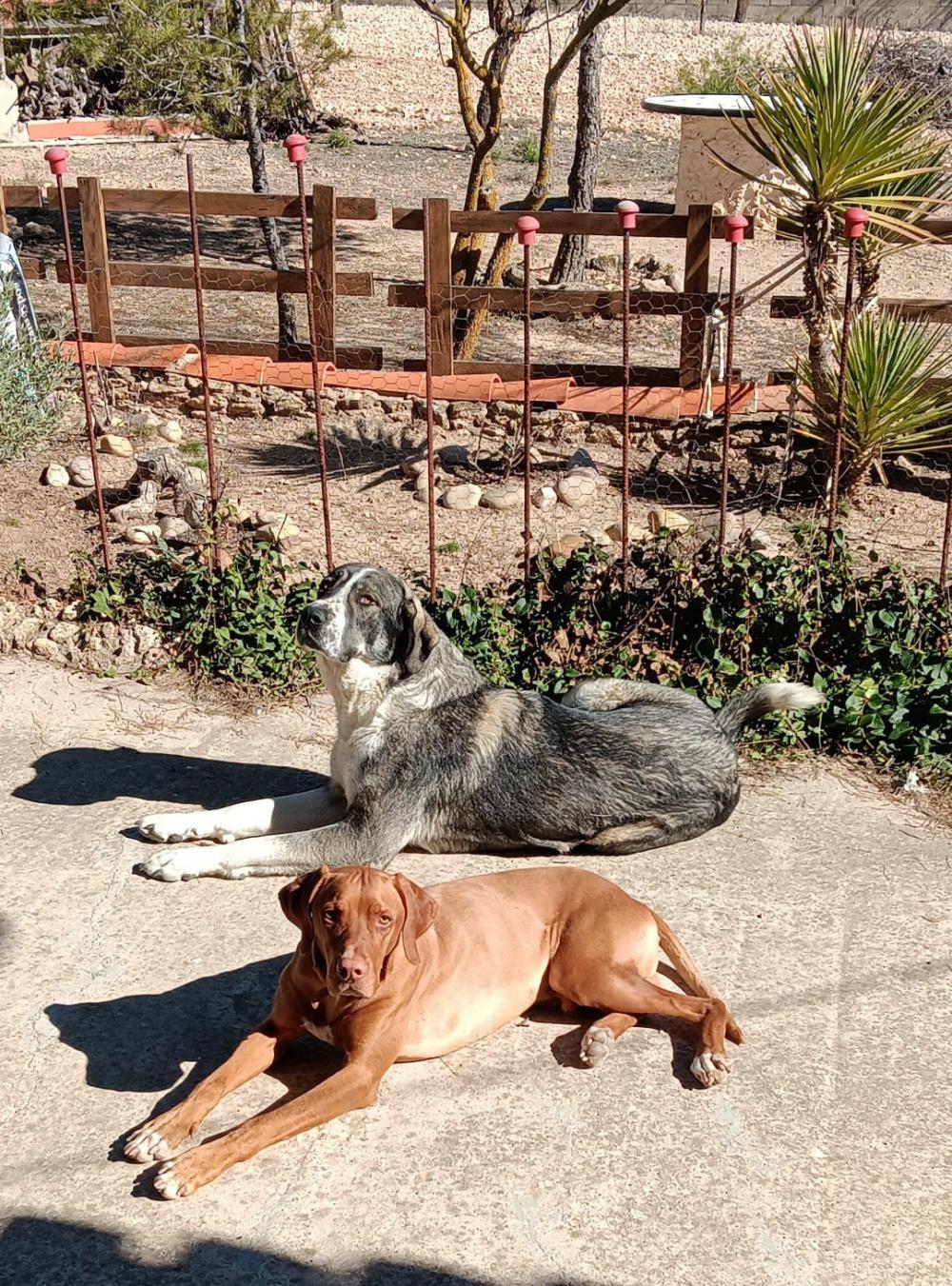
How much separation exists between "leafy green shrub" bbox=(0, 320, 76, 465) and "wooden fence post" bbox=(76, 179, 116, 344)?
2.23 m

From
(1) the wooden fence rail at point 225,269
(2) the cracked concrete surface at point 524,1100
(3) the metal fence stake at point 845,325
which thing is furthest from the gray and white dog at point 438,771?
(1) the wooden fence rail at point 225,269

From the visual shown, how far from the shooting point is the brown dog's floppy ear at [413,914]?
146 inches

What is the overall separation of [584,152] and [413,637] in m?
11.7

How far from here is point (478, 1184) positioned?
360 cm

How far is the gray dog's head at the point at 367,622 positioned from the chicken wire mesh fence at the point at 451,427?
249 centimetres

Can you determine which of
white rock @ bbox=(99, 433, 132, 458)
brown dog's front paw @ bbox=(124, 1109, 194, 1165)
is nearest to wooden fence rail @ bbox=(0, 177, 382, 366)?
white rock @ bbox=(99, 433, 132, 458)

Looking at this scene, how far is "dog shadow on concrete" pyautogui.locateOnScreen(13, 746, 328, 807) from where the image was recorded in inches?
225

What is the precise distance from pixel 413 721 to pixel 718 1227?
2328 millimetres

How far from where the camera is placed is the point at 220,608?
689 centimetres

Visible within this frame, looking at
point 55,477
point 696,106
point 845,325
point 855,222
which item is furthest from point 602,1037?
point 696,106

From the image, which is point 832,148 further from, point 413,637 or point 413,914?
point 413,914

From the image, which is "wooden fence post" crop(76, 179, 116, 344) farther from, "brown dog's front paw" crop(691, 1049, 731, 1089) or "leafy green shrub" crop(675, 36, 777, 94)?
"leafy green shrub" crop(675, 36, 777, 94)

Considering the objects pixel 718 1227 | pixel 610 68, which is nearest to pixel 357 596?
pixel 718 1227

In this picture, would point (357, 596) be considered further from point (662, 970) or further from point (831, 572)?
point (831, 572)
